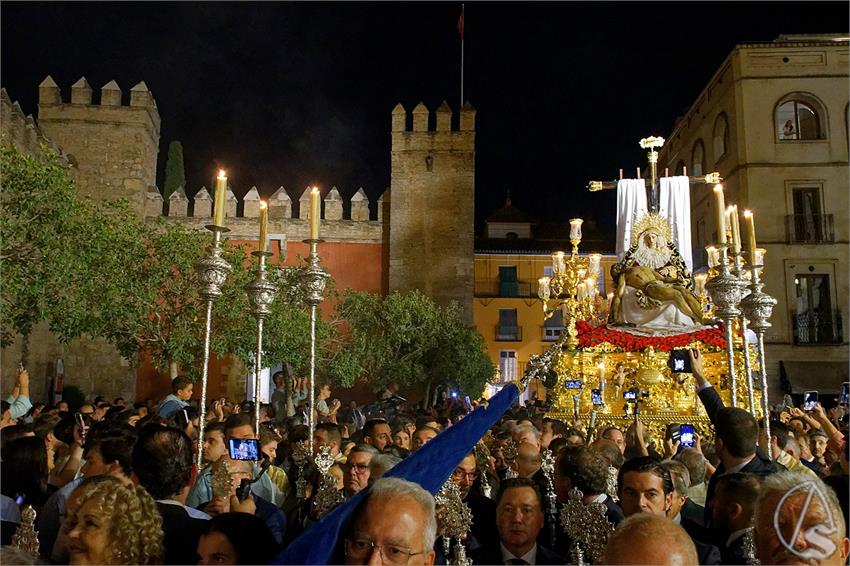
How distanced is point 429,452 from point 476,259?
114ft

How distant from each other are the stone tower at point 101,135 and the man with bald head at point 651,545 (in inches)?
1133

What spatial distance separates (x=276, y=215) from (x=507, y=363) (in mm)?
13956

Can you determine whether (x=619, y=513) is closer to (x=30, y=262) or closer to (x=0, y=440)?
(x=0, y=440)

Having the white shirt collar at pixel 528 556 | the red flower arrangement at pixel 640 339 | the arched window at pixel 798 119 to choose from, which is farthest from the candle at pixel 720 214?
the arched window at pixel 798 119

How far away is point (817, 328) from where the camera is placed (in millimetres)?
23047

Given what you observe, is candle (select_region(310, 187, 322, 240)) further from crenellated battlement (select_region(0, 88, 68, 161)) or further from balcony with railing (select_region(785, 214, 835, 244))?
balcony with railing (select_region(785, 214, 835, 244))

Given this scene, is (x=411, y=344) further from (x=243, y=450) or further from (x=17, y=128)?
(x=243, y=450)

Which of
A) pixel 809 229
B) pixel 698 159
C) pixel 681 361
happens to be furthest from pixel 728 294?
pixel 698 159

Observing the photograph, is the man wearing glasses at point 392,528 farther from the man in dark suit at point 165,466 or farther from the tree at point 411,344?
the tree at point 411,344

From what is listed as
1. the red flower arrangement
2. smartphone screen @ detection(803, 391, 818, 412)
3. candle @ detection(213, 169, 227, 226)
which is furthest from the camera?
the red flower arrangement

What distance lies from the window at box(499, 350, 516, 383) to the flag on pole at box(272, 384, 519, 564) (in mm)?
32673

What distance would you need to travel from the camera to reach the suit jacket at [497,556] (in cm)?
343

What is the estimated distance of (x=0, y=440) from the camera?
499 cm

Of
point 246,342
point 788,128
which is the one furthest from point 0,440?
point 788,128
